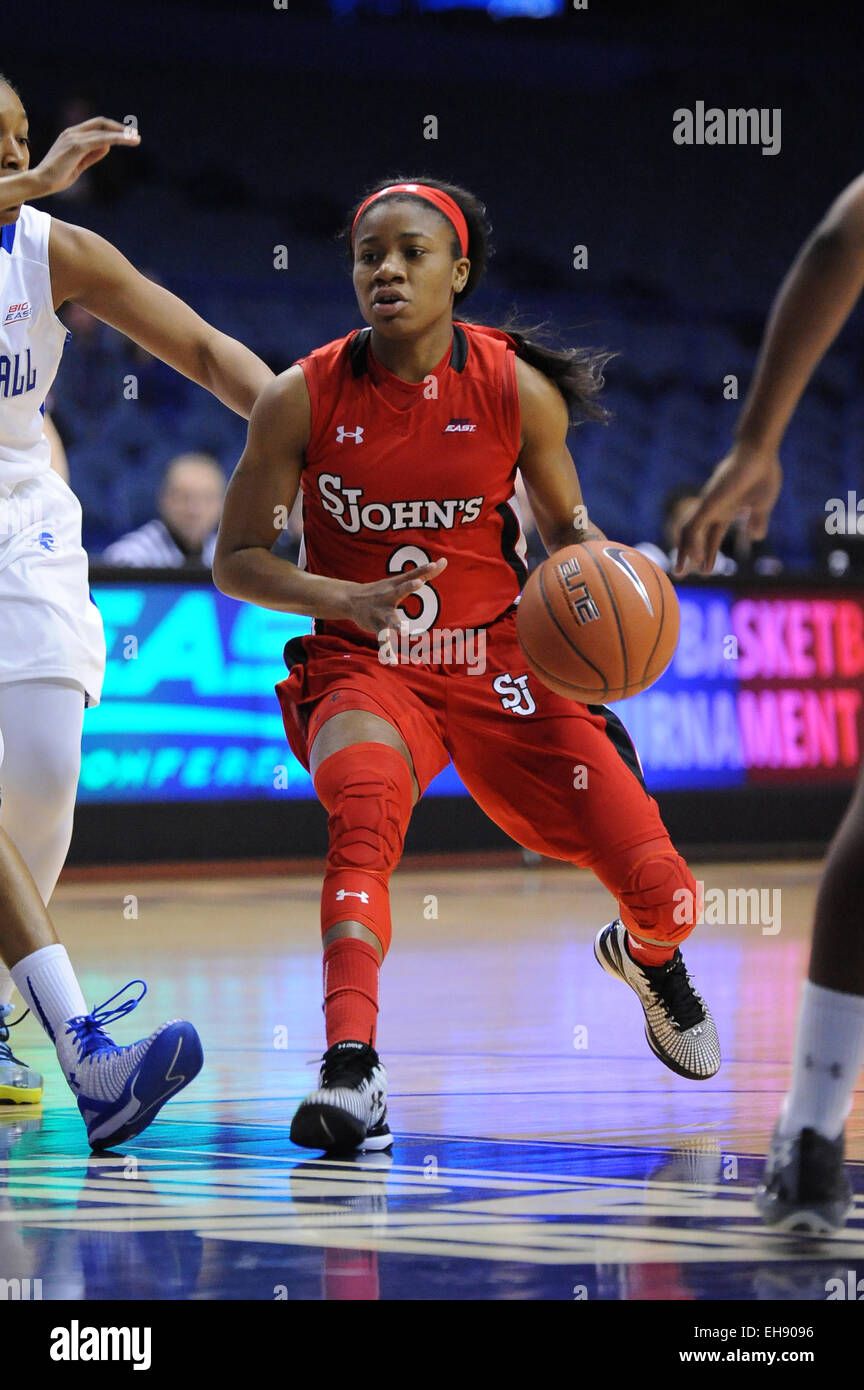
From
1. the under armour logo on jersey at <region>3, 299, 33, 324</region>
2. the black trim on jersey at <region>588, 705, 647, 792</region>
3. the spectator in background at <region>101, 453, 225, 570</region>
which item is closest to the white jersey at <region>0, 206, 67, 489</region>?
the under armour logo on jersey at <region>3, 299, 33, 324</region>

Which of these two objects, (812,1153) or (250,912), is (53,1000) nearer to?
(812,1153)

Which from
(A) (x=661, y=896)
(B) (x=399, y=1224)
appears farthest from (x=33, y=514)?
(B) (x=399, y=1224)

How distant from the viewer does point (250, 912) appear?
8.70 metres

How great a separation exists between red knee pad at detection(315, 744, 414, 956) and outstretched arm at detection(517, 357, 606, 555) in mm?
686

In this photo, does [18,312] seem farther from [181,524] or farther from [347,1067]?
[181,524]

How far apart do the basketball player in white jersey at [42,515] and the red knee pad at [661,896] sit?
113 cm

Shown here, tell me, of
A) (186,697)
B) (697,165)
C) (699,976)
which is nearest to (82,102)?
(697,165)

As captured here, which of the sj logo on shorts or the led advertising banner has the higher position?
the led advertising banner

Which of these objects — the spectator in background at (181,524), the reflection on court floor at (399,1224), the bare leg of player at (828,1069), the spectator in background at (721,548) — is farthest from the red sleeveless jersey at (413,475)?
the spectator in background at (721,548)

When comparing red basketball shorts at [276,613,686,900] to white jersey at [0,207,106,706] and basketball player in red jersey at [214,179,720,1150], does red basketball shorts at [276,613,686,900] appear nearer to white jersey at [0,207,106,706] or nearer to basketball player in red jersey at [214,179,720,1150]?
basketball player in red jersey at [214,179,720,1150]

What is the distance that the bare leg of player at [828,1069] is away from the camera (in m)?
2.80

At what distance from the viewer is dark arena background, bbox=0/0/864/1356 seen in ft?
9.50
